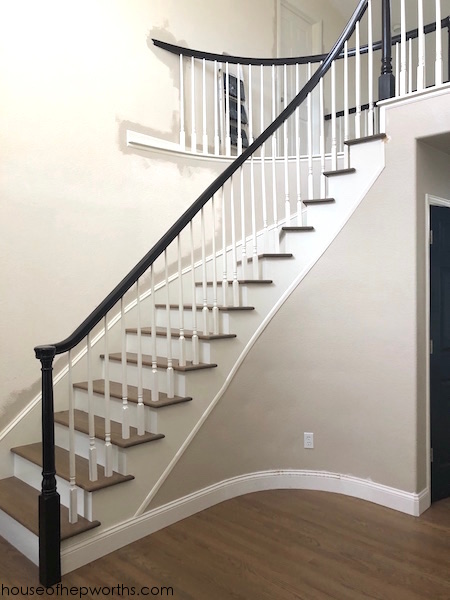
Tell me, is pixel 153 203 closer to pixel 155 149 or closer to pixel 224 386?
pixel 155 149

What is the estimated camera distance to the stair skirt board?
2436 millimetres

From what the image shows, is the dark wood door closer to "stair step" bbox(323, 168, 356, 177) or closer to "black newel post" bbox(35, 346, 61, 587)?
"stair step" bbox(323, 168, 356, 177)

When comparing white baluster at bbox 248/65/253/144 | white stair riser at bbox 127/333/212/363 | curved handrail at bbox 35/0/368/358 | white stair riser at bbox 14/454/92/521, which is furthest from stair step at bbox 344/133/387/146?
white stair riser at bbox 14/454/92/521

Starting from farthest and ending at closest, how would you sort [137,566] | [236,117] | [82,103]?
1. [236,117]
2. [82,103]
3. [137,566]

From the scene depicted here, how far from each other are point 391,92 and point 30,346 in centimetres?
292

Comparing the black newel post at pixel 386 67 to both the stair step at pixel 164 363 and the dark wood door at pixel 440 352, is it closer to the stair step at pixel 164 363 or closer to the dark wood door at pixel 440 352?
the dark wood door at pixel 440 352

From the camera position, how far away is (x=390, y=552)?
8.09 ft

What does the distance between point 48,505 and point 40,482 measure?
0.69m

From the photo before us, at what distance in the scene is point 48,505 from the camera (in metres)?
2.24

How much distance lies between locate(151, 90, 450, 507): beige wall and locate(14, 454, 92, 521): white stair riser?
44 centimetres

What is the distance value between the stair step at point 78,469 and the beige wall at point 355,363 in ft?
1.21

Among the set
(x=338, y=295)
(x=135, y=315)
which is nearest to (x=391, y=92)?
(x=338, y=295)

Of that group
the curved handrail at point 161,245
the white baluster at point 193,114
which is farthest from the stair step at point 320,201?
the white baluster at point 193,114

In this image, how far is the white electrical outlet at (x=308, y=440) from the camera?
3.26 metres
